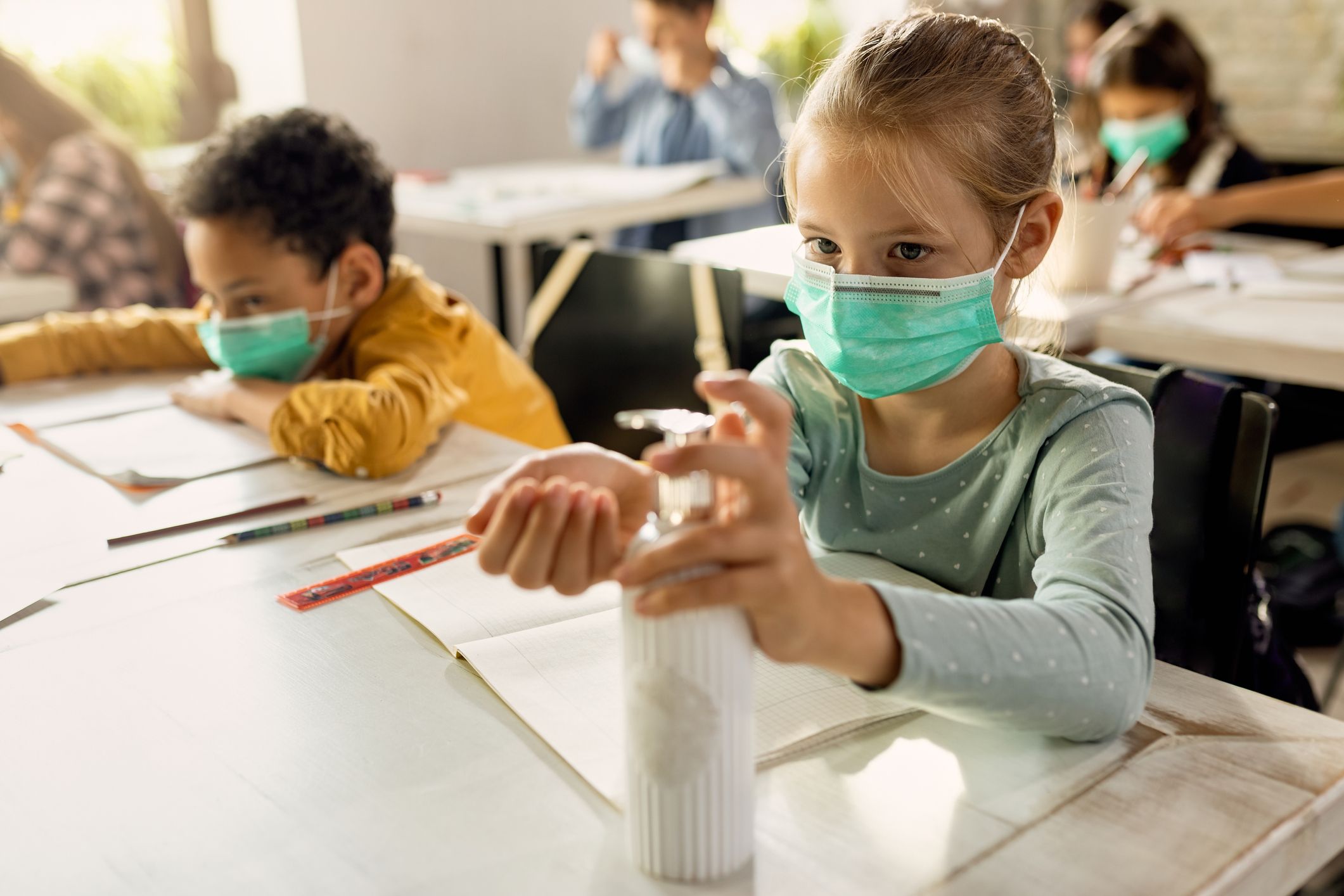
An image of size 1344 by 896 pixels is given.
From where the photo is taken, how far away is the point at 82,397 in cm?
154

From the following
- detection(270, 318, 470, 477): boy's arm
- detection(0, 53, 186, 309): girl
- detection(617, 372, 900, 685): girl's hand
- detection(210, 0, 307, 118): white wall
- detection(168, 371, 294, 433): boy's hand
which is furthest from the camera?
detection(210, 0, 307, 118): white wall

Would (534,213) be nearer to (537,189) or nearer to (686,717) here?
(537,189)

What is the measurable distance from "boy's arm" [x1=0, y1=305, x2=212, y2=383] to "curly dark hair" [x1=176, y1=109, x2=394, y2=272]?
25 cm

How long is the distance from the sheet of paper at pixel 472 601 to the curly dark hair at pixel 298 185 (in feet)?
2.07

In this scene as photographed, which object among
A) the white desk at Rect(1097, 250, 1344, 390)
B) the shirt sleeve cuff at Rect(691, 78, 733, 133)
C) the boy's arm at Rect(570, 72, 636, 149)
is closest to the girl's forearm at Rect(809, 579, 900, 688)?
the white desk at Rect(1097, 250, 1344, 390)

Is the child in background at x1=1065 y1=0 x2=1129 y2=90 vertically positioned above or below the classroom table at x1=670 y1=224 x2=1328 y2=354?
above

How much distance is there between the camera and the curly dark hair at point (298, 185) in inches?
56.8

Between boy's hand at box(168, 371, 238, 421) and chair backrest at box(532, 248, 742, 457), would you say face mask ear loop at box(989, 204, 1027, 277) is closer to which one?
chair backrest at box(532, 248, 742, 457)

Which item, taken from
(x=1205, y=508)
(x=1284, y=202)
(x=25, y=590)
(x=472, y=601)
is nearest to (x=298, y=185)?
(x=25, y=590)

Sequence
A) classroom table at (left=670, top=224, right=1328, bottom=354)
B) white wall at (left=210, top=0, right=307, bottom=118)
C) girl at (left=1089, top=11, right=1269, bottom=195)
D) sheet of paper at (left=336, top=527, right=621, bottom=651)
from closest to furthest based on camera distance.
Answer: sheet of paper at (left=336, top=527, right=621, bottom=651), classroom table at (left=670, top=224, right=1328, bottom=354), girl at (left=1089, top=11, right=1269, bottom=195), white wall at (left=210, top=0, right=307, bottom=118)

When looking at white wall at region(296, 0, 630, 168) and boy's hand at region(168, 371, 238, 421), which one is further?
white wall at region(296, 0, 630, 168)

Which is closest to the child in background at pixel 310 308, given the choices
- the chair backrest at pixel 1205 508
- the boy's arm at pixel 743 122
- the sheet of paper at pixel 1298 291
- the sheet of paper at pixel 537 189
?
the chair backrest at pixel 1205 508

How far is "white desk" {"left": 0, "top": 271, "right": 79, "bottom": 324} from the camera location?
240 centimetres

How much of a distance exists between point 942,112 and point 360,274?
2.87ft
